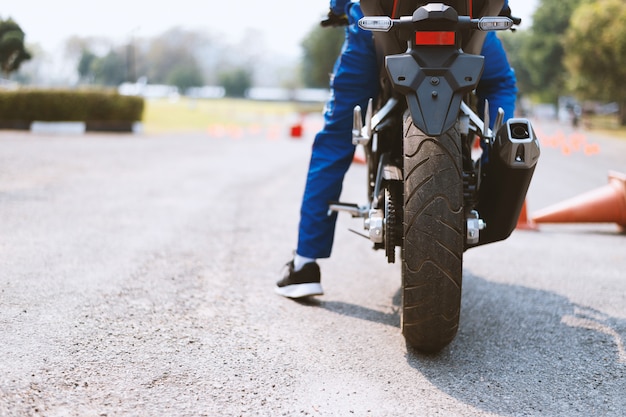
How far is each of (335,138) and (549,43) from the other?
8312 centimetres

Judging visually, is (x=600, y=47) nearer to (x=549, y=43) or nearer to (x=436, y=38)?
(x=549, y=43)

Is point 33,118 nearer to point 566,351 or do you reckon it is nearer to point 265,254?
point 265,254

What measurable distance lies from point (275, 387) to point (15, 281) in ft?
6.50

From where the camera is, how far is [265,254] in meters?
5.54

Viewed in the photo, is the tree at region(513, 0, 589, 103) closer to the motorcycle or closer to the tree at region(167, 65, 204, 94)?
the tree at region(167, 65, 204, 94)

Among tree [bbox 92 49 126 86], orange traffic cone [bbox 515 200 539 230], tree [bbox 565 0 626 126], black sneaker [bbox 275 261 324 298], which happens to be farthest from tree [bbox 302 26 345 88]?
black sneaker [bbox 275 261 324 298]

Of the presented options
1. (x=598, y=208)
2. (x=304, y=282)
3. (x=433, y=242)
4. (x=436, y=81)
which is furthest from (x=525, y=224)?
(x=433, y=242)

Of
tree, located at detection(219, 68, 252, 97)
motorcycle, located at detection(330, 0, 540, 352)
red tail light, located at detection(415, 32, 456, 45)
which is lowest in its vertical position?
tree, located at detection(219, 68, 252, 97)

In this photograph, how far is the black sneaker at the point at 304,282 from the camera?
4.12 m

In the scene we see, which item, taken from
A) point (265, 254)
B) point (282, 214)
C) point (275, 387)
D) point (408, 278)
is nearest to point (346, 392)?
point (275, 387)

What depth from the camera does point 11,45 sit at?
9.69 meters

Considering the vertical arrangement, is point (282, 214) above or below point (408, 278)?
below

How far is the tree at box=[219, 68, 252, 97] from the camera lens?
139250 mm

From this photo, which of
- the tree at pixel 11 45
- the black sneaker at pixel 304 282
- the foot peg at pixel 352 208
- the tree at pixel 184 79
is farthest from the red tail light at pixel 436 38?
the tree at pixel 184 79
